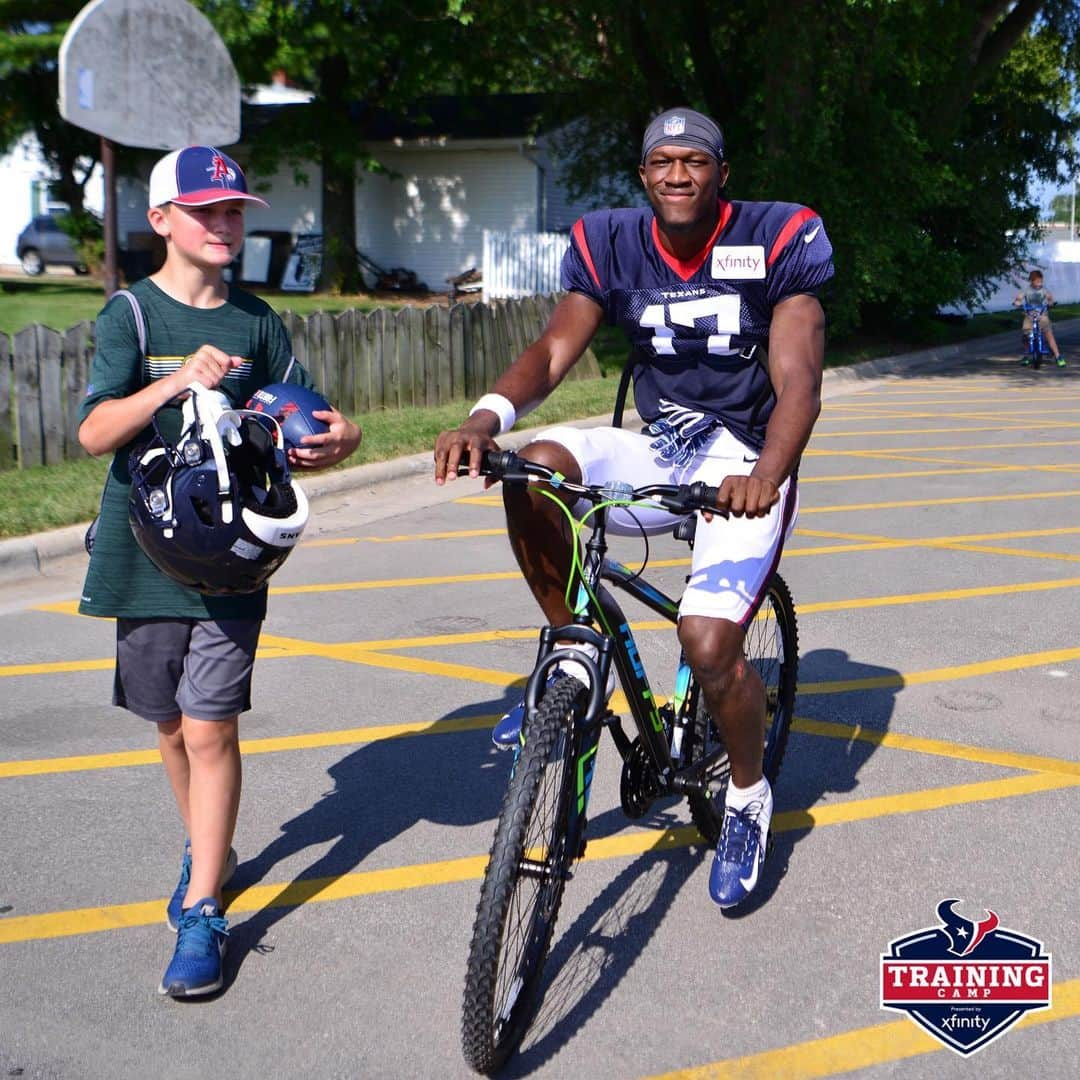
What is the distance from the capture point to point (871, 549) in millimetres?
8984

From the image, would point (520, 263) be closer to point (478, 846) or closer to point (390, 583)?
point (390, 583)

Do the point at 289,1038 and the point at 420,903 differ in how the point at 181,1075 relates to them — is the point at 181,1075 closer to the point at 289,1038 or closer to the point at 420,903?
the point at 289,1038

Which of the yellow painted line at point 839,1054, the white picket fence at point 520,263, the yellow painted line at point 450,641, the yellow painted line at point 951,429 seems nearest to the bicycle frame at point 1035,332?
the yellow painted line at point 951,429

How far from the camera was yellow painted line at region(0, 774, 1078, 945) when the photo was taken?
3900mm

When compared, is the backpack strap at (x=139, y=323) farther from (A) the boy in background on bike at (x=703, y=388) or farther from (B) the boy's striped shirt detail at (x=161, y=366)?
(A) the boy in background on bike at (x=703, y=388)

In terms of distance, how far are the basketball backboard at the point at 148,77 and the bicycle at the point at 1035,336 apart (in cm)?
1407

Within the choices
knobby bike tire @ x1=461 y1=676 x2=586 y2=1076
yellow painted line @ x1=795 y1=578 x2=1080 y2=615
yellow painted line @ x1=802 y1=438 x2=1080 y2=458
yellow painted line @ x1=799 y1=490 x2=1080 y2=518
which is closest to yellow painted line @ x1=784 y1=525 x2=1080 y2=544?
yellow painted line @ x1=799 y1=490 x2=1080 y2=518

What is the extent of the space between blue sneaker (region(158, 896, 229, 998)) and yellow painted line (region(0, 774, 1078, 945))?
353mm

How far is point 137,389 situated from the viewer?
141 inches

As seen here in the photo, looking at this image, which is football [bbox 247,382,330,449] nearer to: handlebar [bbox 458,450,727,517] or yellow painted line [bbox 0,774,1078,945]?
handlebar [bbox 458,450,727,517]

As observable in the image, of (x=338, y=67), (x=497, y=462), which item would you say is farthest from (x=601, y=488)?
(x=338, y=67)

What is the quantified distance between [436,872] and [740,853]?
3.04ft

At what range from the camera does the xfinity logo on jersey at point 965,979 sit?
11.3 ft

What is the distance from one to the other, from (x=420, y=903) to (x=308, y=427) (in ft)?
4.69
